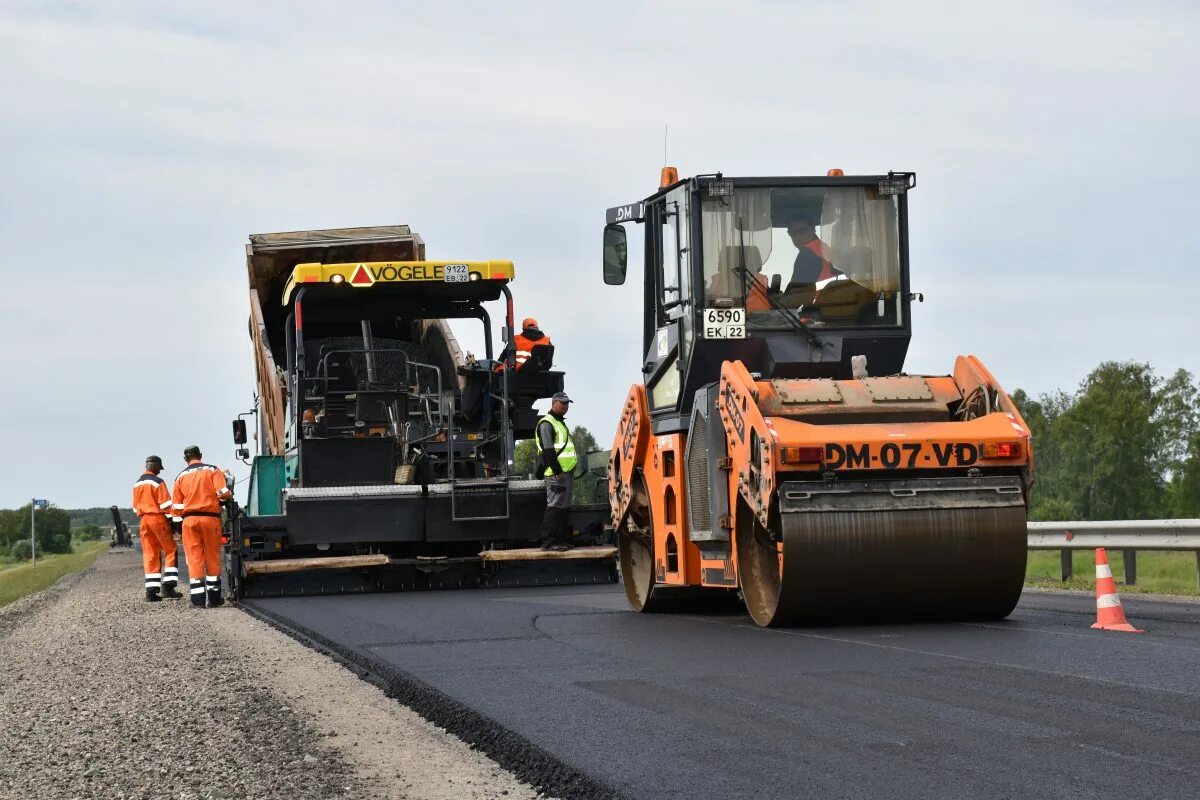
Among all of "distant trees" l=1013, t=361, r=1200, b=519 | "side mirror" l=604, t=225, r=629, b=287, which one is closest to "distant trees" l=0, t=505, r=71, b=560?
"distant trees" l=1013, t=361, r=1200, b=519

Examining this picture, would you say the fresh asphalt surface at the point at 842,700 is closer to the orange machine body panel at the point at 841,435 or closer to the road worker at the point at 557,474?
the orange machine body panel at the point at 841,435

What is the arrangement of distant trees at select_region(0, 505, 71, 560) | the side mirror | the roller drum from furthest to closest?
distant trees at select_region(0, 505, 71, 560) < the side mirror < the roller drum

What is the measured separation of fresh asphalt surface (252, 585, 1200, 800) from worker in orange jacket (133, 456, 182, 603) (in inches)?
241

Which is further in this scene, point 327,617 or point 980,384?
point 327,617

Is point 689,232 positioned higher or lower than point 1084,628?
higher

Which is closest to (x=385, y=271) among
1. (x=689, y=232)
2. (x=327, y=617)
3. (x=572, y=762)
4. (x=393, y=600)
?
(x=393, y=600)

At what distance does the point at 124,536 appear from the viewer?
54.9 metres

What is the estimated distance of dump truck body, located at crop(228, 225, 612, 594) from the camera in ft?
46.8

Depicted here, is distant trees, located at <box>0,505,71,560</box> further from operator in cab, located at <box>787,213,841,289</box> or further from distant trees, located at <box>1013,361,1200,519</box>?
operator in cab, located at <box>787,213,841,289</box>

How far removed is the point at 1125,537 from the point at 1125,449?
53.2 meters

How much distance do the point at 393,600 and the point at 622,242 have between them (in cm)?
424

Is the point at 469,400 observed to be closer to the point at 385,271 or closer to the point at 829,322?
the point at 385,271

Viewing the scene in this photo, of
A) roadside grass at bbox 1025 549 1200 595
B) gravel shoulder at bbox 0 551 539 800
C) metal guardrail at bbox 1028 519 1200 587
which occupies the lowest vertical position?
roadside grass at bbox 1025 549 1200 595

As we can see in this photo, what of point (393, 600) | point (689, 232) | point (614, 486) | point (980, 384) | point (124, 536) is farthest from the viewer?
point (124, 536)
